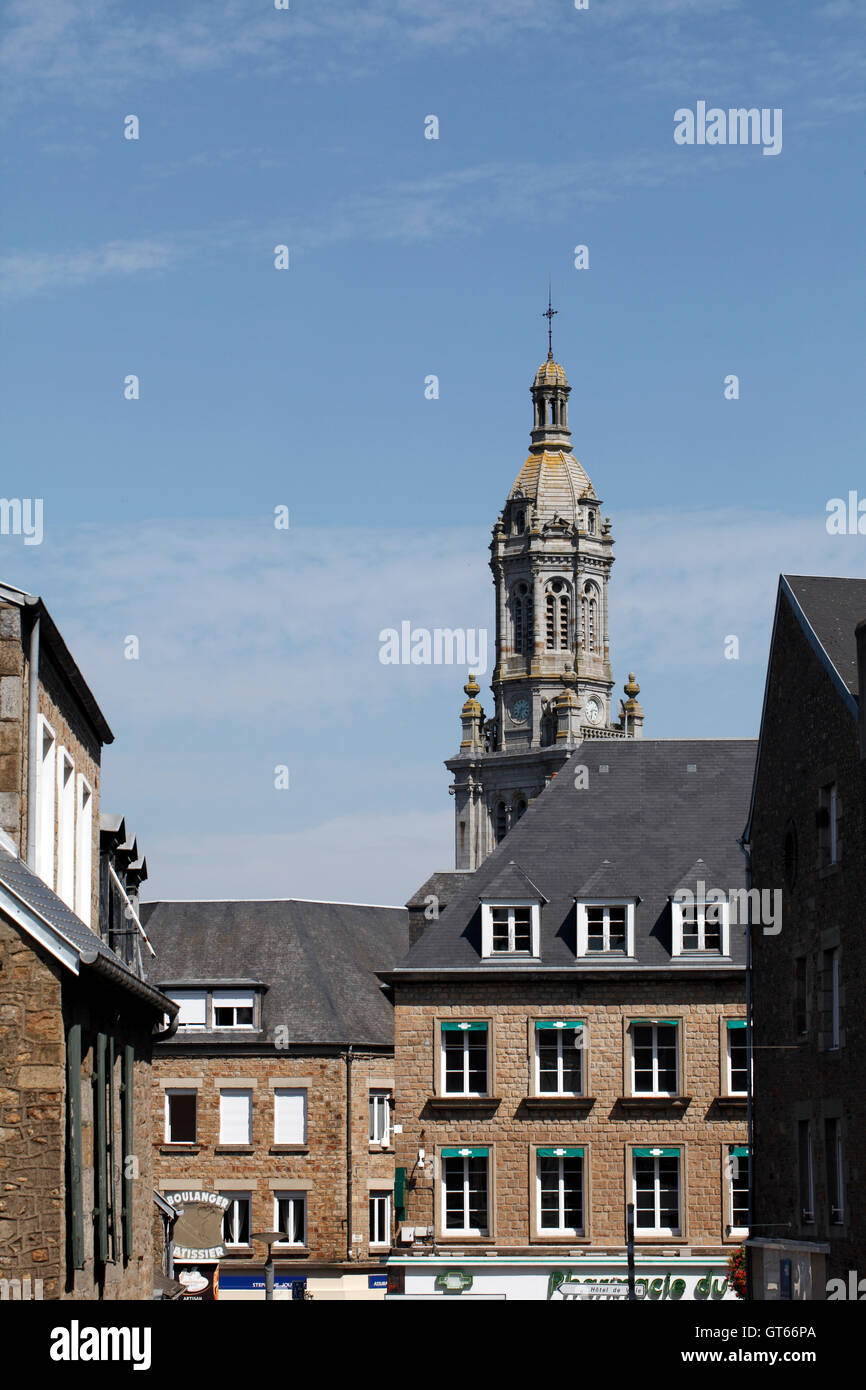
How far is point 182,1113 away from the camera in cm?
5744

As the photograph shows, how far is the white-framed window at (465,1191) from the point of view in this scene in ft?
143

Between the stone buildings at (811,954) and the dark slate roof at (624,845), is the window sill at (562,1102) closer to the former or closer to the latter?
the dark slate roof at (624,845)

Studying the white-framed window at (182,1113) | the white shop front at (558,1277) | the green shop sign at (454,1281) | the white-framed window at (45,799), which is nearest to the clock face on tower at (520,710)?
the white-framed window at (182,1113)

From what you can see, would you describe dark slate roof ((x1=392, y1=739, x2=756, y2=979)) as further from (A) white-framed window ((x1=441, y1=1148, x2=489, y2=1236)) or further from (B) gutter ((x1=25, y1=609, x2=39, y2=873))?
(B) gutter ((x1=25, y1=609, x2=39, y2=873))

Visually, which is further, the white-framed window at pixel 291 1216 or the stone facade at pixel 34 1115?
the white-framed window at pixel 291 1216

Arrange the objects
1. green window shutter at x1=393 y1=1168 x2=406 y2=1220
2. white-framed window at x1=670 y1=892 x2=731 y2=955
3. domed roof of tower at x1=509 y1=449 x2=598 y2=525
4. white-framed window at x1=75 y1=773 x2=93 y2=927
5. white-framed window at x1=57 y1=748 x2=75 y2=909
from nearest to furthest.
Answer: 1. white-framed window at x1=57 y1=748 x2=75 y2=909
2. white-framed window at x1=75 y1=773 x2=93 y2=927
3. green window shutter at x1=393 y1=1168 x2=406 y2=1220
4. white-framed window at x1=670 y1=892 x2=731 y2=955
5. domed roof of tower at x1=509 y1=449 x2=598 y2=525

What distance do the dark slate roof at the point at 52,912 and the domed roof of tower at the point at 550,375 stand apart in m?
141

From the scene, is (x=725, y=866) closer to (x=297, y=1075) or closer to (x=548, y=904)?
(x=548, y=904)

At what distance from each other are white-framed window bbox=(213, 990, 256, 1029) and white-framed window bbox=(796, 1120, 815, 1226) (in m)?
29.6

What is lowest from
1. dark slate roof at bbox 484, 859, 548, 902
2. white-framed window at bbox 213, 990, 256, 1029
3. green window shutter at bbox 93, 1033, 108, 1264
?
green window shutter at bbox 93, 1033, 108, 1264

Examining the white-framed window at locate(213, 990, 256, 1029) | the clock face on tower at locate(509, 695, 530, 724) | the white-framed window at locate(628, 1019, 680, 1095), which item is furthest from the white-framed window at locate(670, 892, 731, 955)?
the clock face on tower at locate(509, 695, 530, 724)

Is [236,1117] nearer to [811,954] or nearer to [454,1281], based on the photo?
[454,1281]

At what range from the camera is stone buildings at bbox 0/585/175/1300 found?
16.7m
